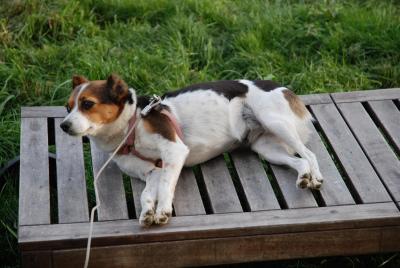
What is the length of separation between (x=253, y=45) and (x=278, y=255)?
2.50 metres

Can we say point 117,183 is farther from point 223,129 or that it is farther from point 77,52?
point 77,52

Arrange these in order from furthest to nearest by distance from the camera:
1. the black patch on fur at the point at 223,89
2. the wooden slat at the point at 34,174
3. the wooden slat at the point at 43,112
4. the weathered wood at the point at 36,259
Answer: the wooden slat at the point at 43,112 < the black patch on fur at the point at 223,89 < the wooden slat at the point at 34,174 < the weathered wood at the point at 36,259

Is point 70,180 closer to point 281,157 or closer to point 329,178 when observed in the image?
point 281,157

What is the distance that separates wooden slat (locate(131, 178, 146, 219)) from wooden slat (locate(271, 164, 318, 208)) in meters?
0.70

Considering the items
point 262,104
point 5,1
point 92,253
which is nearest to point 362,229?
point 262,104

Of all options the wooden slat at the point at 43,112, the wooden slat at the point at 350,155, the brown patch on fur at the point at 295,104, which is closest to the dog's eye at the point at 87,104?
the wooden slat at the point at 43,112

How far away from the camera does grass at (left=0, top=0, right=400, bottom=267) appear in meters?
5.31

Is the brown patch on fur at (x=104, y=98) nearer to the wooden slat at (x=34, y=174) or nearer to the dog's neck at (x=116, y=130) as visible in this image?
the dog's neck at (x=116, y=130)

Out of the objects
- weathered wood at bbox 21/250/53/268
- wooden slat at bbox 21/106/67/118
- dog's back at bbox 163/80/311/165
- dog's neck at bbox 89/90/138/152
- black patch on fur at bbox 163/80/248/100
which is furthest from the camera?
wooden slat at bbox 21/106/67/118

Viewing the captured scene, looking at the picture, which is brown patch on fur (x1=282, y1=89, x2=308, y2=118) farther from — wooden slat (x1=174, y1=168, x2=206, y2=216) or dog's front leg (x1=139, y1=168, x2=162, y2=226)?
dog's front leg (x1=139, y1=168, x2=162, y2=226)

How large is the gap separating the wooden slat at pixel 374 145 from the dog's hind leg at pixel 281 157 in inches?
15.4

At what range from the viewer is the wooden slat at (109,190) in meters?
3.56

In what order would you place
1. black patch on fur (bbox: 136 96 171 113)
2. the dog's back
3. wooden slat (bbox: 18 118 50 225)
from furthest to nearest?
the dog's back < black patch on fur (bbox: 136 96 171 113) < wooden slat (bbox: 18 118 50 225)

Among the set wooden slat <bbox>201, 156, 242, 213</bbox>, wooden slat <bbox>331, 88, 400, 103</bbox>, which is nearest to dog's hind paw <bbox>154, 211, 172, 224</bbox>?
wooden slat <bbox>201, 156, 242, 213</bbox>
